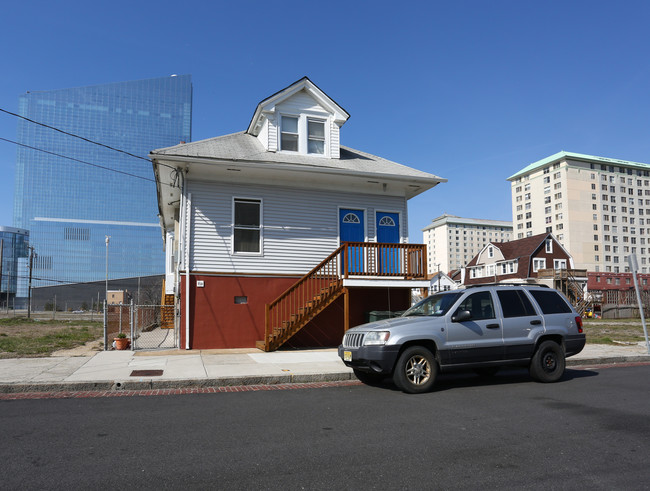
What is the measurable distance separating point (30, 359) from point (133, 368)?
10.6 feet

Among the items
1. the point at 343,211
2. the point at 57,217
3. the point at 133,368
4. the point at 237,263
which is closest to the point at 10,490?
the point at 133,368

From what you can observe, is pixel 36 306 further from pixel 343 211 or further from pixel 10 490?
pixel 10 490

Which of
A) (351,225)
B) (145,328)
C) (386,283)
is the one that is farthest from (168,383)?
(145,328)

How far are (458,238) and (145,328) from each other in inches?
6379

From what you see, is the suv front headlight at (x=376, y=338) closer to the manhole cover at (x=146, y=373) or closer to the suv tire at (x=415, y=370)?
the suv tire at (x=415, y=370)

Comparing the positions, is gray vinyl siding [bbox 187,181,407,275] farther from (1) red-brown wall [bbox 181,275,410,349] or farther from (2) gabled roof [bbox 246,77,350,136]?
(2) gabled roof [bbox 246,77,350,136]

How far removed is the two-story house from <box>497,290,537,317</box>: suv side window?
5538mm

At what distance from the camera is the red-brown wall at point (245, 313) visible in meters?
14.6

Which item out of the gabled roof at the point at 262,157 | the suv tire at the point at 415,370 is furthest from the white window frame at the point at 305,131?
the suv tire at the point at 415,370

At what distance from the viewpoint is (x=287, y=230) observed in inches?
628

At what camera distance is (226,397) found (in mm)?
8102

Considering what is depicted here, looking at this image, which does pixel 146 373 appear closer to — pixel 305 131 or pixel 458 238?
pixel 305 131

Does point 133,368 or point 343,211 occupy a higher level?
point 343,211

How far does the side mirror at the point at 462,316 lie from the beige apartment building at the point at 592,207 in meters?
115
